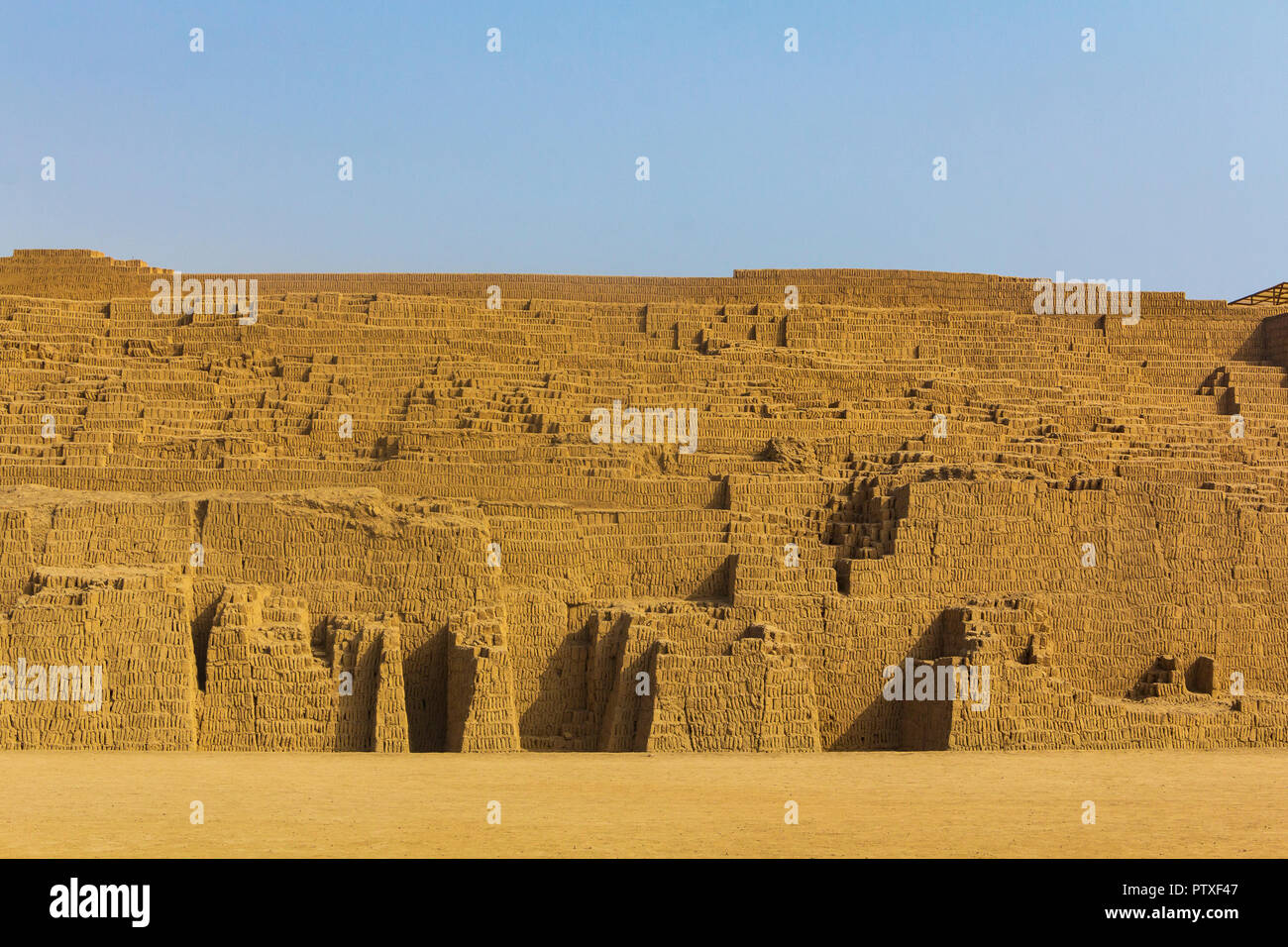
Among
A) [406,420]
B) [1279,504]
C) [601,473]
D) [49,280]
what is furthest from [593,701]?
[49,280]

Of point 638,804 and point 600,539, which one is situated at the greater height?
point 600,539

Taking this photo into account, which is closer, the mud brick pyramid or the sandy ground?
the sandy ground

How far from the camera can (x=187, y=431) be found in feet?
82.1

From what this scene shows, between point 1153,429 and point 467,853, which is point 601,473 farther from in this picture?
point 467,853

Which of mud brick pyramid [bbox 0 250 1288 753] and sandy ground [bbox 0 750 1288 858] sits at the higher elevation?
mud brick pyramid [bbox 0 250 1288 753]

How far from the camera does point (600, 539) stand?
22.3 metres

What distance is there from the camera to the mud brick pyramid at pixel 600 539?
19.5 meters

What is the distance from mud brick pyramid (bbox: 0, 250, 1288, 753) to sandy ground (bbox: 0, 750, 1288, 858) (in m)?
1.19

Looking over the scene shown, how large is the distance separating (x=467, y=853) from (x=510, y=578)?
30.6 ft

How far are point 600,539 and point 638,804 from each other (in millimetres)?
7596

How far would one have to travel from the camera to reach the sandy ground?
12984 mm

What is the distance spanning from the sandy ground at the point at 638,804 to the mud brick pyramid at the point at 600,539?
1189mm

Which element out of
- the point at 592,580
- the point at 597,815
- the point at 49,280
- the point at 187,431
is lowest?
the point at 597,815

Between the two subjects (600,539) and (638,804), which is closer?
(638,804)
